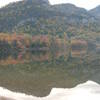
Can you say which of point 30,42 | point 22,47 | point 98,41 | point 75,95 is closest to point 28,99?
point 75,95

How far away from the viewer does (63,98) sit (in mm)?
12555

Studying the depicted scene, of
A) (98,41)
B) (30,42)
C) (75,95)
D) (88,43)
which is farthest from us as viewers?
(98,41)

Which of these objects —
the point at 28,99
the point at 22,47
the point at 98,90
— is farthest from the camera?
the point at 22,47

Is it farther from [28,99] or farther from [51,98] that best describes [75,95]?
[28,99]

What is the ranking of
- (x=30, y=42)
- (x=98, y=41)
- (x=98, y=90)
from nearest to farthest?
(x=98, y=90) → (x=30, y=42) → (x=98, y=41)

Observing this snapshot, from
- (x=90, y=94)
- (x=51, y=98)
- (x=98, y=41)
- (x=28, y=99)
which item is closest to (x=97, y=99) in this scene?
(x=90, y=94)

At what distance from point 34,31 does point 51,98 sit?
186 m

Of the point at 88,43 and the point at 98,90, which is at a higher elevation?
the point at 98,90

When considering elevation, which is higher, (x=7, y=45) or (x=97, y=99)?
(x=97, y=99)

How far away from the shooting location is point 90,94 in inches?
536

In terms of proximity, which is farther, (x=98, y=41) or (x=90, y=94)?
(x=98, y=41)

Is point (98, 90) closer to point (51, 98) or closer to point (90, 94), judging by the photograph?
point (90, 94)

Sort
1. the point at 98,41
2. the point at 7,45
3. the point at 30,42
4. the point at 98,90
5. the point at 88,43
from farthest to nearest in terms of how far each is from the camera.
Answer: the point at 98,41 → the point at 88,43 → the point at 30,42 → the point at 7,45 → the point at 98,90

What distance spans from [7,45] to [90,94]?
285 feet
